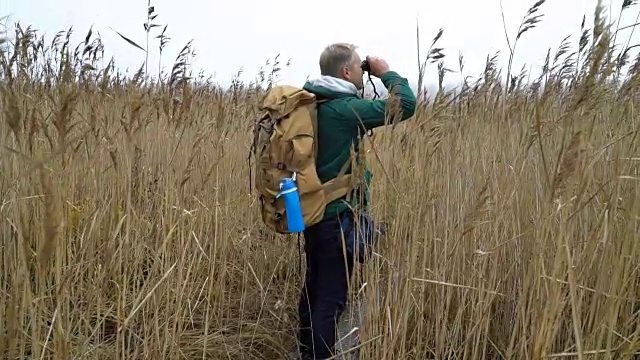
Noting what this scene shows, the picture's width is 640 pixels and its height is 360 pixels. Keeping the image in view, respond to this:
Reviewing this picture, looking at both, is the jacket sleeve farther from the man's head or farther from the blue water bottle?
the blue water bottle

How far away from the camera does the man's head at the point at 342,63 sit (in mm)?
2154

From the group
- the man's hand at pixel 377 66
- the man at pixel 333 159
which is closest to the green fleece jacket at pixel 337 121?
the man at pixel 333 159

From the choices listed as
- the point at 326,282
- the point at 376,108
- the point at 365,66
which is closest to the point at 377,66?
the point at 365,66

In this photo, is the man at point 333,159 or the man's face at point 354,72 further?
the man's face at point 354,72

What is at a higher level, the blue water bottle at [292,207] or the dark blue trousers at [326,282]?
the blue water bottle at [292,207]

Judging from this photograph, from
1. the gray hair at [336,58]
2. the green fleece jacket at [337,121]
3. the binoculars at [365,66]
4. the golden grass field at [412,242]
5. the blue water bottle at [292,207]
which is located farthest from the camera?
the binoculars at [365,66]

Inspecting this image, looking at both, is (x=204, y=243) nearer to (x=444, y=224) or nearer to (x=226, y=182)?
(x=226, y=182)

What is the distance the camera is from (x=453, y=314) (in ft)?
5.67

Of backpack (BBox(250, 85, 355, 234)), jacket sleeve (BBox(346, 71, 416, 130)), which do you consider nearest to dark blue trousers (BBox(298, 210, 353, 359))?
backpack (BBox(250, 85, 355, 234))

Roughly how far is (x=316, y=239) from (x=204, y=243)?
54cm

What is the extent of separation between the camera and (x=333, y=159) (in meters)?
2.10

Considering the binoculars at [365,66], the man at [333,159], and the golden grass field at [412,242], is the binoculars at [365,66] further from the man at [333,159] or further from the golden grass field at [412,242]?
the golden grass field at [412,242]

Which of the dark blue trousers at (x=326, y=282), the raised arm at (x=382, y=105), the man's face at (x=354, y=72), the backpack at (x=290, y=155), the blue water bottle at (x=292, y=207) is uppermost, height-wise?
the man's face at (x=354, y=72)

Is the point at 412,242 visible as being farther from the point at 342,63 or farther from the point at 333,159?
the point at 342,63
